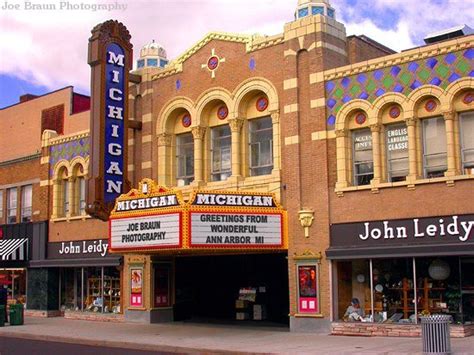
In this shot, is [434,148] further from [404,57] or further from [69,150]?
[69,150]

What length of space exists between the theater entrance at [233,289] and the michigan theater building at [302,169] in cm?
13

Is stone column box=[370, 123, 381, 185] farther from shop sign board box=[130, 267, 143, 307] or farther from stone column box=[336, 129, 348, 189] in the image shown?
shop sign board box=[130, 267, 143, 307]

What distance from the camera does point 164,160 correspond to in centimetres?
2781

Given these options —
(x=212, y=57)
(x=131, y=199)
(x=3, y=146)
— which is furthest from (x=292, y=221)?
(x=3, y=146)

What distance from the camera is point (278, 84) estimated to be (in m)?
24.5

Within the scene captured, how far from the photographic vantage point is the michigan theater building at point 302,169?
67.3 ft

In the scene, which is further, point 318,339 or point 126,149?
point 126,149

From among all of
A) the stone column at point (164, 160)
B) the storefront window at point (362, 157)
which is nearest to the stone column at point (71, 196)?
the stone column at point (164, 160)

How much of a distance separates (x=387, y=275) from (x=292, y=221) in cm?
375

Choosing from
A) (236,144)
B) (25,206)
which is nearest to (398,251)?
(236,144)

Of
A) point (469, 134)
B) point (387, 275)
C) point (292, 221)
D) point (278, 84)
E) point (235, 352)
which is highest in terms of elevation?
point (278, 84)

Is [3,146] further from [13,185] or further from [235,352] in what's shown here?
[235,352]

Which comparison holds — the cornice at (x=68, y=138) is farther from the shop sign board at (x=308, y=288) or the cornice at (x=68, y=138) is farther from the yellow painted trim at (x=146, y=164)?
the shop sign board at (x=308, y=288)

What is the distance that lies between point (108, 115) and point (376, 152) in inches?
427
